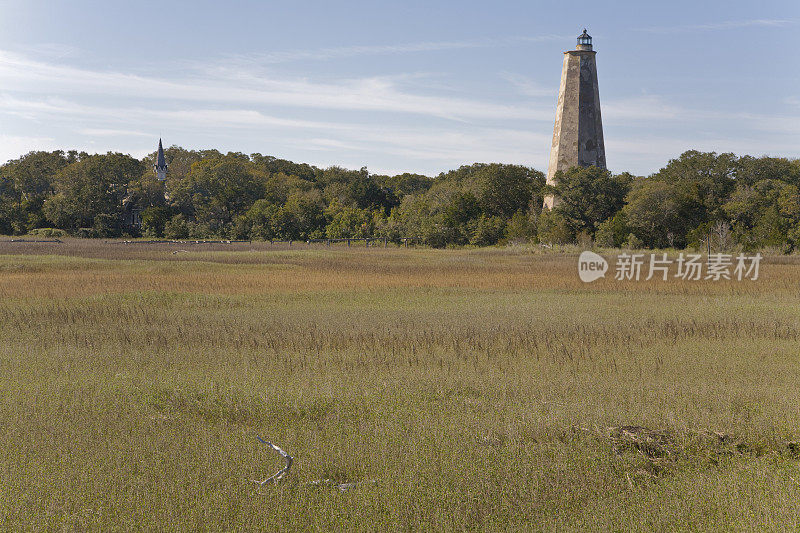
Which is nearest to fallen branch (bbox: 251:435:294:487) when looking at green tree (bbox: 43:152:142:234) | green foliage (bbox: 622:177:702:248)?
green foliage (bbox: 622:177:702:248)

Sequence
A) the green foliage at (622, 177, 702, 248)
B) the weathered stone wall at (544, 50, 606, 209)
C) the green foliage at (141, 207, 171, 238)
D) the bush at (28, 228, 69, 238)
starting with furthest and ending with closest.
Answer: the green foliage at (141, 207, 171, 238)
the bush at (28, 228, 69, 238)
the weathered stone wall at (544, 50, 606, 209)
the green foliage at (622, 177, 702, 248)

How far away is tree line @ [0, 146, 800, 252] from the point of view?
2122 inches

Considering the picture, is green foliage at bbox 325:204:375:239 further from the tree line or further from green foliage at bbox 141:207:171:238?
green foliage at bbox 141:207:171:238

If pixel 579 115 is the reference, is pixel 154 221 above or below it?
below

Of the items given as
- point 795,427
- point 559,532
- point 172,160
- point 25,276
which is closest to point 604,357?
point 795,427

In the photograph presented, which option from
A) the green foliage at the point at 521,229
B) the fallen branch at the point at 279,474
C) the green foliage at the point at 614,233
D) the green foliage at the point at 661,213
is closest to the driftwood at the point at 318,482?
the fallen branch at the point at 279,474

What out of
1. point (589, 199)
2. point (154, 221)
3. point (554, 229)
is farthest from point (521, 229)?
point (154, 221)

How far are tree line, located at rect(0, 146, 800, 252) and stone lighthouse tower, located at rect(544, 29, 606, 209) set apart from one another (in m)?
3.43

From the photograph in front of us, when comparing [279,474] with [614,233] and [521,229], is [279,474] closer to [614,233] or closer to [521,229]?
[614,233]

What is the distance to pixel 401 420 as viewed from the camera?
8.30m

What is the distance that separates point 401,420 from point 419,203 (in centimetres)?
6225

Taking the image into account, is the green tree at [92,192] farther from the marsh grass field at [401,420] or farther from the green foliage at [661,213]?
the marsh grass field at [401,420]

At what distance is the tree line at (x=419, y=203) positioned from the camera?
53.9m

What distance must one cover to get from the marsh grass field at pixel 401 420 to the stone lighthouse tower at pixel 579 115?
45.4 meters
